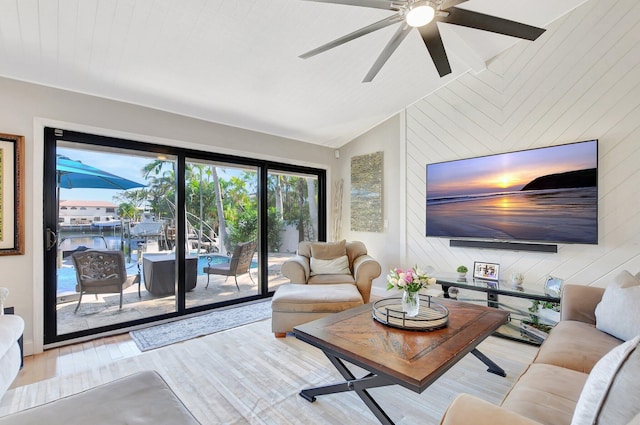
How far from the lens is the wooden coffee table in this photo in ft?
4.74

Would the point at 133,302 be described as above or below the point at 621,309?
below

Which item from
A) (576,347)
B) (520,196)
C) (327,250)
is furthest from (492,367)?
(327,250)

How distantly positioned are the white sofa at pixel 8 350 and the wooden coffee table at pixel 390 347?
1.73m

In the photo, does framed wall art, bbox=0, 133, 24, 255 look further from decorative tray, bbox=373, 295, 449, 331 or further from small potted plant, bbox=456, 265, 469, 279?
small potted plant, bbox=456, 265, 469, 279

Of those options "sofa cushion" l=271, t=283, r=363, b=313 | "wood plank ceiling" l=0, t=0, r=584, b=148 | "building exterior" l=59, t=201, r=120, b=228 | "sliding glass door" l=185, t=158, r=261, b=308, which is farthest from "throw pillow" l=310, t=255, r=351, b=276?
"building exterior" l=59, t=201, r=120, b=228

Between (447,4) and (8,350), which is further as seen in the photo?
(8,350)

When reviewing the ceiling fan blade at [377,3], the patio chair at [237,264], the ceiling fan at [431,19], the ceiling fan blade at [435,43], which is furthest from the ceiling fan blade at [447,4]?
the patio chair at [237,264]

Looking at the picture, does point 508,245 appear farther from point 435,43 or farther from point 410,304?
point 435,43

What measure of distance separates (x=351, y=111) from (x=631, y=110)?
2771 millimetres

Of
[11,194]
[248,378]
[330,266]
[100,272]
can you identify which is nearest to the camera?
[248,378]

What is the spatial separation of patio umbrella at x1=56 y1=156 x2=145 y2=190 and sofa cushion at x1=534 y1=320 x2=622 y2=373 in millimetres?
3882

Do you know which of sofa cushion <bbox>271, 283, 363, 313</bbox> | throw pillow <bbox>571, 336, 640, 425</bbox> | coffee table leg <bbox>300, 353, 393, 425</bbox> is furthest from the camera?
sofa cushion <bbox>271, 283, 363, 313</bbox>

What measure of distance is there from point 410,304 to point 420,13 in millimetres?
1864

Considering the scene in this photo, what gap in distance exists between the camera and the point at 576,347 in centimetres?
162
